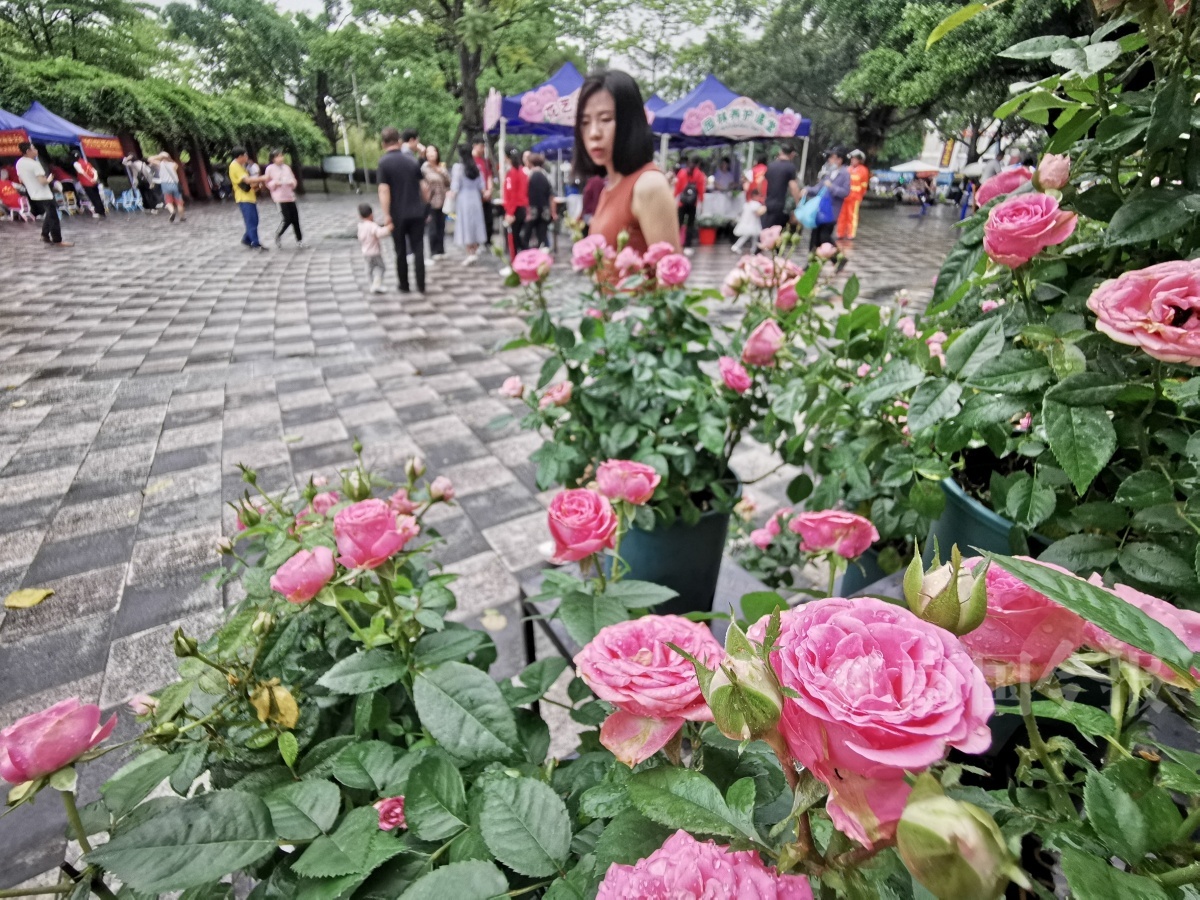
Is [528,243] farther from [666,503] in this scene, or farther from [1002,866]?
[1002,866]

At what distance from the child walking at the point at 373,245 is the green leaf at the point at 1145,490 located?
6.45 m

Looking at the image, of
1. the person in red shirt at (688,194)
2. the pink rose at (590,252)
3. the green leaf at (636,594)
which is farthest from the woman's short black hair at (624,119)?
the person in red shirt at (688,194)

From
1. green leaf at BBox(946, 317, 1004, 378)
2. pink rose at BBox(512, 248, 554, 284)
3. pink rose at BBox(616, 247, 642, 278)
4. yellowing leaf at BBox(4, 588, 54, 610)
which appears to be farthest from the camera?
yellowing leaf at BBox(4, 588, 54, 610)

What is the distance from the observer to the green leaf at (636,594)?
2.42 ft

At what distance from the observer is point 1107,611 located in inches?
11.7

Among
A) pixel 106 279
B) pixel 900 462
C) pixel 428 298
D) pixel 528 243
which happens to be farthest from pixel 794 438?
pixel 106 279

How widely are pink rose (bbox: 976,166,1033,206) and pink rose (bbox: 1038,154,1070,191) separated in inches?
8.2

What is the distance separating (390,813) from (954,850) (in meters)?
0.57

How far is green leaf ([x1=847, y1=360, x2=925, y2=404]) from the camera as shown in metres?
0.85

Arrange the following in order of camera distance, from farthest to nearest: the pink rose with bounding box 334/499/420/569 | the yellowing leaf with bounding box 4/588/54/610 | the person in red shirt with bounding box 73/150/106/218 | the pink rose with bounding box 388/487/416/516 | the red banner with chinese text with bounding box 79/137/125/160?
the red banner with chinese text with bounding box 79/137/125/160 < the person in red shirt with bounding box 73/150/106/218 < the yellowing leaf with bounding box 4/588/54/610 < the pink rose with bounding box 388/487/416/516 < the pink rose with bounding box 334/499/420/569

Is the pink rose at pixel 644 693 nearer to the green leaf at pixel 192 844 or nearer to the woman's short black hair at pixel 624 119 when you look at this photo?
the green leaf at pixel 192 844

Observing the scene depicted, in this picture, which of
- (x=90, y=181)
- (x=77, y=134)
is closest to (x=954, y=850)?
(x=90, y=181)

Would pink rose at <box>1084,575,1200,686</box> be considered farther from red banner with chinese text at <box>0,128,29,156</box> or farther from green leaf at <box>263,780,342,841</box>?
red banner with chinese text at <box>0,128,29,156</box>

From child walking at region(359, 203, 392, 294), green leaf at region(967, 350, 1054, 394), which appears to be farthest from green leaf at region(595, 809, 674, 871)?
child walking at region(359, 203, 392, 294)
